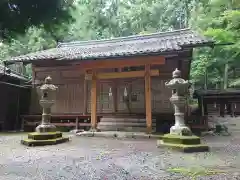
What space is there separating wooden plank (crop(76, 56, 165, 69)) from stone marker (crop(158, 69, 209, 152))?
2335 mm

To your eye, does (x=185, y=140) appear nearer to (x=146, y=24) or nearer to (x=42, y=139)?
(x=42, y=139)

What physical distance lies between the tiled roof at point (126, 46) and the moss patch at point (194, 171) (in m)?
5.85

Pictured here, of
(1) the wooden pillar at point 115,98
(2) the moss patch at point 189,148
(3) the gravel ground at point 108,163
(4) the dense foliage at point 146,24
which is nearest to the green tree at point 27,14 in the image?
(3) the gravel ground at point 108,163

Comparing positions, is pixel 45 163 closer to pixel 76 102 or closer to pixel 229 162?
pixel 229 162

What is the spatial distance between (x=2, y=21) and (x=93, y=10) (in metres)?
28.7

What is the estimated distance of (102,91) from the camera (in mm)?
13547

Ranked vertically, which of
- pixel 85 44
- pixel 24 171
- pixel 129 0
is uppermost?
pixel 129 0

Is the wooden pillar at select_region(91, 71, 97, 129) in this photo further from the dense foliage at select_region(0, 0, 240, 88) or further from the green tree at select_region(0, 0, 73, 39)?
the dense foliage at select_region(0, 0, 240, 88)

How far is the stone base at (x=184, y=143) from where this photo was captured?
6.96m

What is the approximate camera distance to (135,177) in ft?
14.8

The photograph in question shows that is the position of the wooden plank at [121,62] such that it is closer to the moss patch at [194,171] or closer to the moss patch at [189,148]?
the moss patch at [189,148]

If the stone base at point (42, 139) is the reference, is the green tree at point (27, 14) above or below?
above

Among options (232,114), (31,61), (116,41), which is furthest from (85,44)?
(232,114)

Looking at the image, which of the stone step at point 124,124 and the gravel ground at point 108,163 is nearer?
the gravel ground at point 108,163
